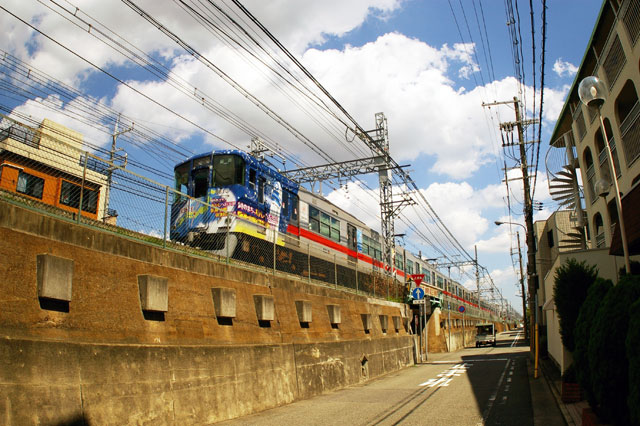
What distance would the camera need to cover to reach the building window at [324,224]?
2015cm

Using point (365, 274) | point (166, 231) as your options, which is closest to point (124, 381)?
point (166, 231)

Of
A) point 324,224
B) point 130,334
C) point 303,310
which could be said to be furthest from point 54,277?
point 324,224

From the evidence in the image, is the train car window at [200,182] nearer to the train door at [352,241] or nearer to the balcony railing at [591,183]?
the train door at [352,241]

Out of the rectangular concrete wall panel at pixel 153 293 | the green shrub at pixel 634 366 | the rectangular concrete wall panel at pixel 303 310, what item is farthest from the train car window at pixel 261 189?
the green shrub at pixel 634 366

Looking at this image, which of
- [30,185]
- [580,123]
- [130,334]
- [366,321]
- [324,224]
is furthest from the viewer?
[324,224]

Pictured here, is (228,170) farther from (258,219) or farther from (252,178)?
(258,219)

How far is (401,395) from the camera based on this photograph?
43.2ft

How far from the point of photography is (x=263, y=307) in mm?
12008

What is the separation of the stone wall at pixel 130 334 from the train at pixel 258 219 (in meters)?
1.69

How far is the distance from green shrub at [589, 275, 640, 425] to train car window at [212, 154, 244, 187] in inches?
439

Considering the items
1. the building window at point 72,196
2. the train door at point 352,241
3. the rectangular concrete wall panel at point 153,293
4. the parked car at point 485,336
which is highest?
the train door at point 352,241

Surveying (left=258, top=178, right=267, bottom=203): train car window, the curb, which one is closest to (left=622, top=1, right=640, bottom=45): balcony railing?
the curb

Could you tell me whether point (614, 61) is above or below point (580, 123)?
below

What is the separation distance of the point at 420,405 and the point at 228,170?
929 centimetres
